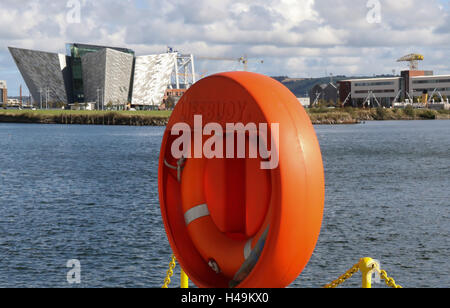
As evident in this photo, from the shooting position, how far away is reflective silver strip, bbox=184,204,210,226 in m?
5.52

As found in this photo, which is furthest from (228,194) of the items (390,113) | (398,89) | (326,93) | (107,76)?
(326,93)

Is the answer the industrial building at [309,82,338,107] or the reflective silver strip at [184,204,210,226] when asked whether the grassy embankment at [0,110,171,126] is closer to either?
the industrial building at [309,82,338,107]

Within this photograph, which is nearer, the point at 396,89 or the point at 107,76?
the point at 107,76

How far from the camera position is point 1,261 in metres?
14.9

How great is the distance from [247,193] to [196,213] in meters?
0.67

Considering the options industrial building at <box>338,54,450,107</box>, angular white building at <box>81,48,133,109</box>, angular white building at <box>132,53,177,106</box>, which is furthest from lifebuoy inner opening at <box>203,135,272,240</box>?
industrial building at <box>338,54,450,107</box>

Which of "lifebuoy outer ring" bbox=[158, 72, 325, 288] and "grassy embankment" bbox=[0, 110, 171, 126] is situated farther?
"grassy embankment" bbox=[0, 110, 171, 126]

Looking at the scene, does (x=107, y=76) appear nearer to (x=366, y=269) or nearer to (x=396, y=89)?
(x=396, y=89)

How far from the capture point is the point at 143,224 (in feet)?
64.0

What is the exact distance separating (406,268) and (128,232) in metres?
8.08

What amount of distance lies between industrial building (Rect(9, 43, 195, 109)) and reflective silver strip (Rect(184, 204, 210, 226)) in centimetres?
12753

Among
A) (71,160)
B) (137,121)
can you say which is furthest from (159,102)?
(71,160)
